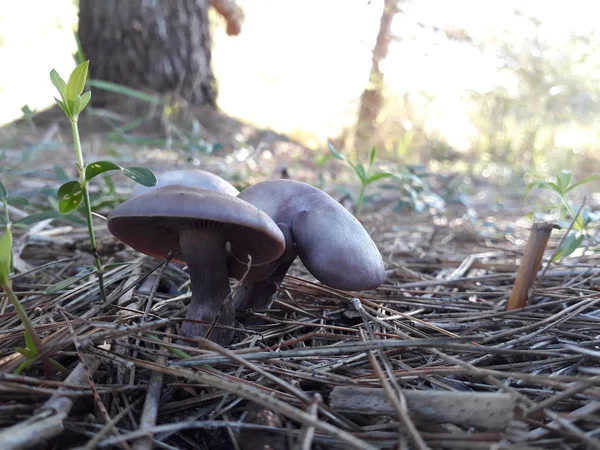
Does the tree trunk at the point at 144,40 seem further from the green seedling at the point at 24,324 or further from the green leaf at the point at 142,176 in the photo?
the green seedling at the point at 24,324

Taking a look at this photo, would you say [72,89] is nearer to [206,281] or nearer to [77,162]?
[77,162]

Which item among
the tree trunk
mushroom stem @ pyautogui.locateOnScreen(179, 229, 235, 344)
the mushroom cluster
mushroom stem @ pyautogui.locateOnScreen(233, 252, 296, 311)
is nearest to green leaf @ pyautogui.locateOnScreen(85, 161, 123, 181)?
the mushroom cluster

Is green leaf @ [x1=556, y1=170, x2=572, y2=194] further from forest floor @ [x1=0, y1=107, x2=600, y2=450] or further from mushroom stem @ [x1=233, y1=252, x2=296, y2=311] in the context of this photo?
mushroom stem @ [x1=233, y1=252, x2=296, y2=311]

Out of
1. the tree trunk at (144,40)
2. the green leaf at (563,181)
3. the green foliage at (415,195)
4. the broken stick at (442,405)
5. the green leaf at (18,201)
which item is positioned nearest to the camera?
the broken stick at (442,405)

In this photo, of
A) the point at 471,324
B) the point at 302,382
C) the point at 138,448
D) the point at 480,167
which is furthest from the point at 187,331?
the point at 480,167

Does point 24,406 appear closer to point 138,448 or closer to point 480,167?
point 138,448

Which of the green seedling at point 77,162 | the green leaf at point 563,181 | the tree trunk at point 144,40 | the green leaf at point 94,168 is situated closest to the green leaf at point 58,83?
Answer: the green seedling at point 77,162
